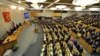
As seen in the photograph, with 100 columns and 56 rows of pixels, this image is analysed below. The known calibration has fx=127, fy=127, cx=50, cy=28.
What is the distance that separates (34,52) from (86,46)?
2939 millimetres

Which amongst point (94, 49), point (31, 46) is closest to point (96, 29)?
point (94, 49)

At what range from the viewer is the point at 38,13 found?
2466cm

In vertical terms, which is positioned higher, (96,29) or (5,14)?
(5,14)

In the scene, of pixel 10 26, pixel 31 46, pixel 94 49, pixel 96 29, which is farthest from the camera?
pixel 10 26

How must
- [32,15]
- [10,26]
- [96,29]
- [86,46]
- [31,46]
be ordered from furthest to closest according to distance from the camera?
[32,15] < [10,26] < [96,29] < [31,46] < [86,46]

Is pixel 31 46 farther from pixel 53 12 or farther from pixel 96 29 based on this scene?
pixel 53 12

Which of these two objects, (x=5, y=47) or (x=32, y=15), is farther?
(x=32, y=15)

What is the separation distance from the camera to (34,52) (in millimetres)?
6598

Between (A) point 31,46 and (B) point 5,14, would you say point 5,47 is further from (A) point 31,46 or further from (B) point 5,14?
(B) point 5,14

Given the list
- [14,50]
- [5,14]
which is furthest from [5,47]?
[5,14]

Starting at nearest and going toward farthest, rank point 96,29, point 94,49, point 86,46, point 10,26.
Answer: point 94,49
point 86,46
point 96,29
point 10,26

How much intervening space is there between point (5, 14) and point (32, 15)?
50.4ft

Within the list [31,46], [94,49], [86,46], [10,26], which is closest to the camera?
[94,49]

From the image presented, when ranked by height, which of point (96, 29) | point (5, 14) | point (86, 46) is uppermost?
point (5, 14)
